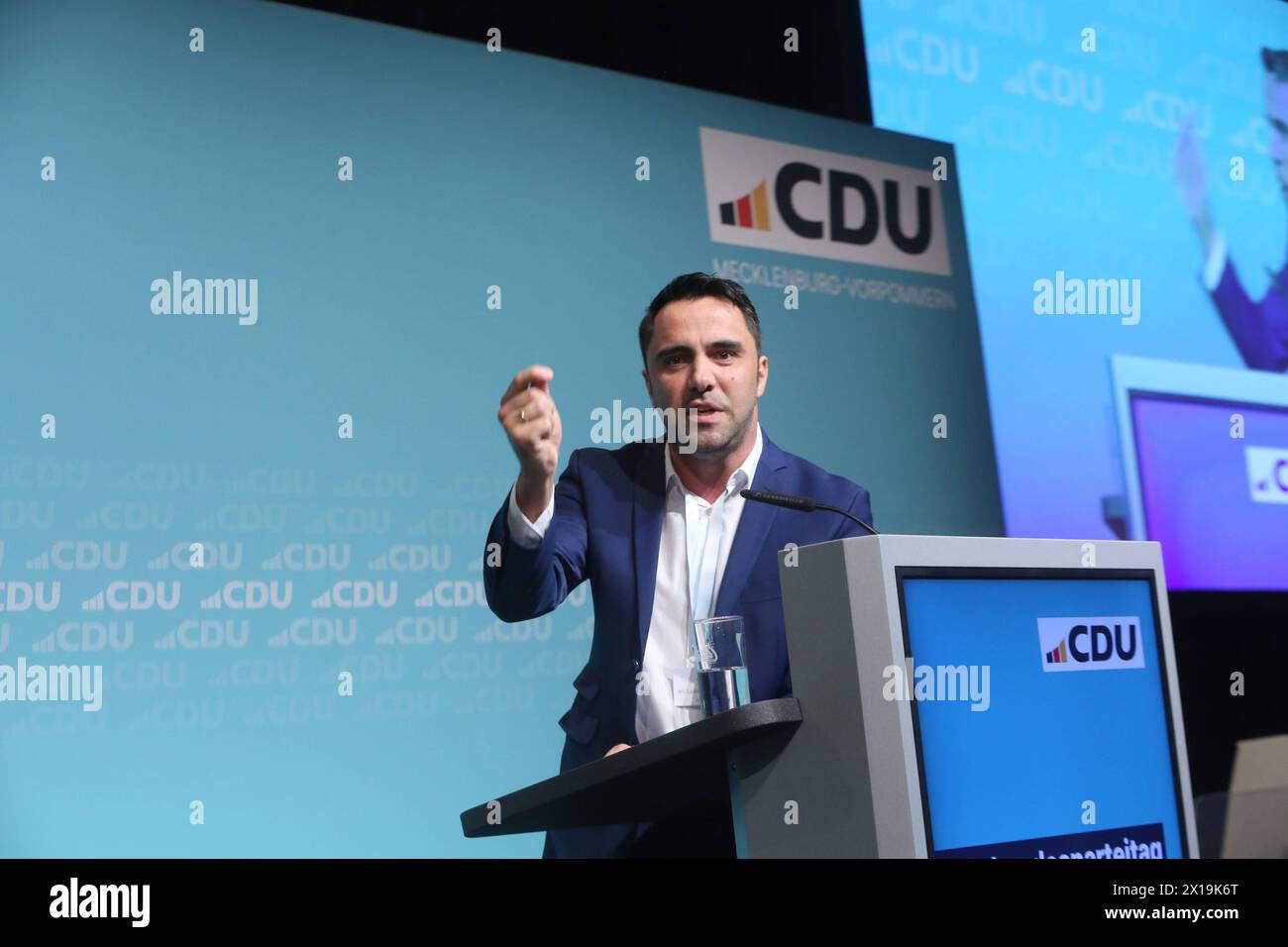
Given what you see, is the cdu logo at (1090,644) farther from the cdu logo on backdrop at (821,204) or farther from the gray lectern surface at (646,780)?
the cdu logo on backdrop at (821,204)

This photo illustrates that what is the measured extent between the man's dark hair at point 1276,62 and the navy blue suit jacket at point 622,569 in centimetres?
387

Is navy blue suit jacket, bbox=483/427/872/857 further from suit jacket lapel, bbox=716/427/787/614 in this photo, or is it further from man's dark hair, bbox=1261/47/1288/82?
man's dark hair, bbox=1261/47/1288/82

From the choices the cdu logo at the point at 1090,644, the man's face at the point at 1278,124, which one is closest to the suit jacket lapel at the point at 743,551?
the cdu logo at the point at 1090,644

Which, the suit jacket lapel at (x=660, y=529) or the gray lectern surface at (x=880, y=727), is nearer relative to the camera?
the gray lectern surface at (x=880, y=727)

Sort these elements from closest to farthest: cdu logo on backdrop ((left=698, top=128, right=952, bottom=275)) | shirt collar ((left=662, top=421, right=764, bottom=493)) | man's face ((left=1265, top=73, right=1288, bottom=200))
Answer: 1. shirt collar ((left=662, top=421, right=764, bottom=493))
2. cdu logo on backdrop ((left=698, top=128, right=952, bottom=275))
3. man's face ((left=1265, top=73, right=1288, bottom=200))

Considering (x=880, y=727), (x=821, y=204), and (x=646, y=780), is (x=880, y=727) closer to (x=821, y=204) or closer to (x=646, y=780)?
(x=646, y=780)

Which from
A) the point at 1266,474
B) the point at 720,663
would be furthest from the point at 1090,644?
the point at 1266,474

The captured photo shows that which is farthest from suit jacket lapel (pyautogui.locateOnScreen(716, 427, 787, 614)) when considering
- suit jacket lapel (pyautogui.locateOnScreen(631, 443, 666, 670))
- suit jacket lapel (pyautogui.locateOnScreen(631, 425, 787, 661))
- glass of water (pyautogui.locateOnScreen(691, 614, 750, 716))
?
glass of water (pyautogui.locateOnScreen(691, 614, 750, 716))

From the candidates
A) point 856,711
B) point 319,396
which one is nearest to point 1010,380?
point 319,396

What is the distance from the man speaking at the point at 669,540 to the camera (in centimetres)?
182

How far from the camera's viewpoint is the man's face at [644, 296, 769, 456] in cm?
220

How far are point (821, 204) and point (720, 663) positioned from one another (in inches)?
112
